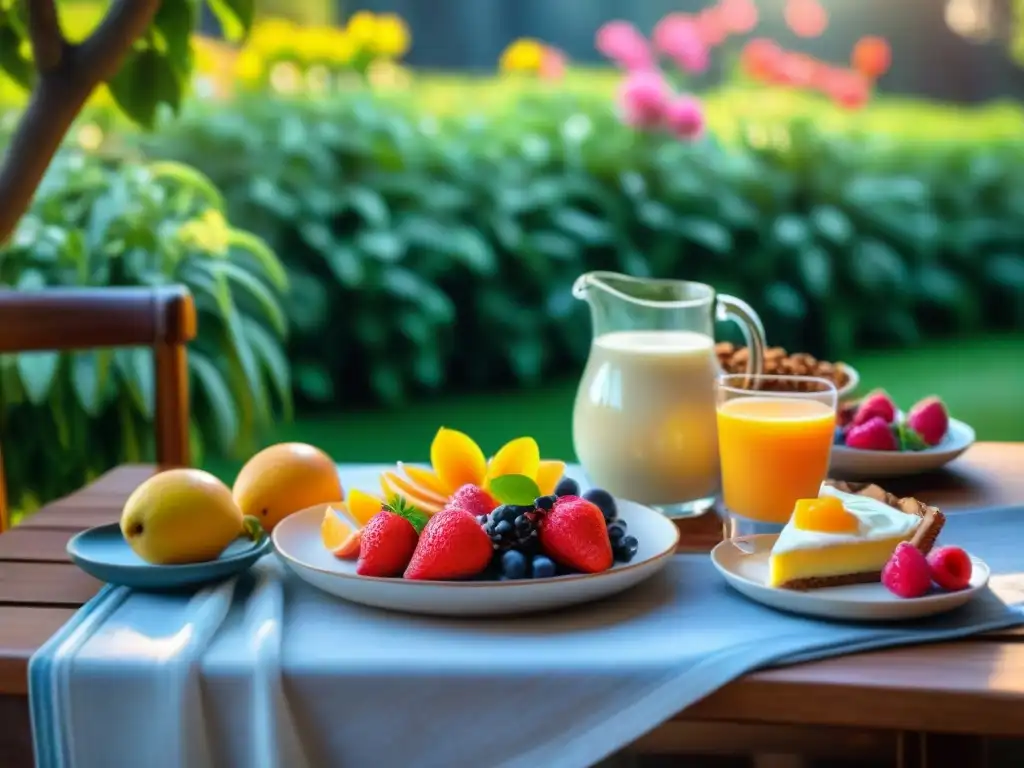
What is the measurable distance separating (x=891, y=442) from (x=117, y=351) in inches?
73.2

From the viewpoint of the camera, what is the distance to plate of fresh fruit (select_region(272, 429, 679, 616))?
3.33 feet

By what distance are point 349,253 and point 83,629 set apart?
9.01ft

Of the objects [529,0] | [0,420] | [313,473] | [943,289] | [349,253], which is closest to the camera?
[313,473]

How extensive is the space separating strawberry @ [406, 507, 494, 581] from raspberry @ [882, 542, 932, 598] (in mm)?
333

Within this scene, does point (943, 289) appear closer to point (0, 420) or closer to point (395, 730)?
point (0, 420)

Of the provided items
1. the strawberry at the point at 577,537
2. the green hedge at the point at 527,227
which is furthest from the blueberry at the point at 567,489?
the green hedge at the point at 527,227

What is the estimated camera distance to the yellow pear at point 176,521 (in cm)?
111

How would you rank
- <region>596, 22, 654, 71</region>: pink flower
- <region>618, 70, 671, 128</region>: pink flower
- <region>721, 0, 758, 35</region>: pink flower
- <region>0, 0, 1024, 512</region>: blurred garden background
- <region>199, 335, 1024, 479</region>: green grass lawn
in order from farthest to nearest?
<region>721, 0, 758, 35</region>: pink flower → <region>596, 22, 654, 71</region>: pink flower → <region>618, 70, 671, 128</region>: pink flower → <region>199, 335, 1024, 479</region>: green grass lawn → <region>0, 0, 1024, 512</region>: blurred garden background

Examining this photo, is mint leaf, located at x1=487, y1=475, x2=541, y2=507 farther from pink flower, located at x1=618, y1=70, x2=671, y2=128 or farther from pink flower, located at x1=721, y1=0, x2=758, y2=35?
pink flower, located at x1=721, y1=0, x2=758, y2=35

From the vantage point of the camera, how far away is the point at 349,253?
370 centimetres

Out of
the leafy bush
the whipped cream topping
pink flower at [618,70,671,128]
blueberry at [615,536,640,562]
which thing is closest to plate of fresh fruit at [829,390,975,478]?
the whipped cream topping

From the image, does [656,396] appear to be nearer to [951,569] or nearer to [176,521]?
[951,569]

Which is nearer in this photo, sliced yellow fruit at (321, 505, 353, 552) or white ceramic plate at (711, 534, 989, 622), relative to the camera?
white ceramic plate at (711, 534, 989, 622)

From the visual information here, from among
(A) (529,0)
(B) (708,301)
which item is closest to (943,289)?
(A) (529,0)
